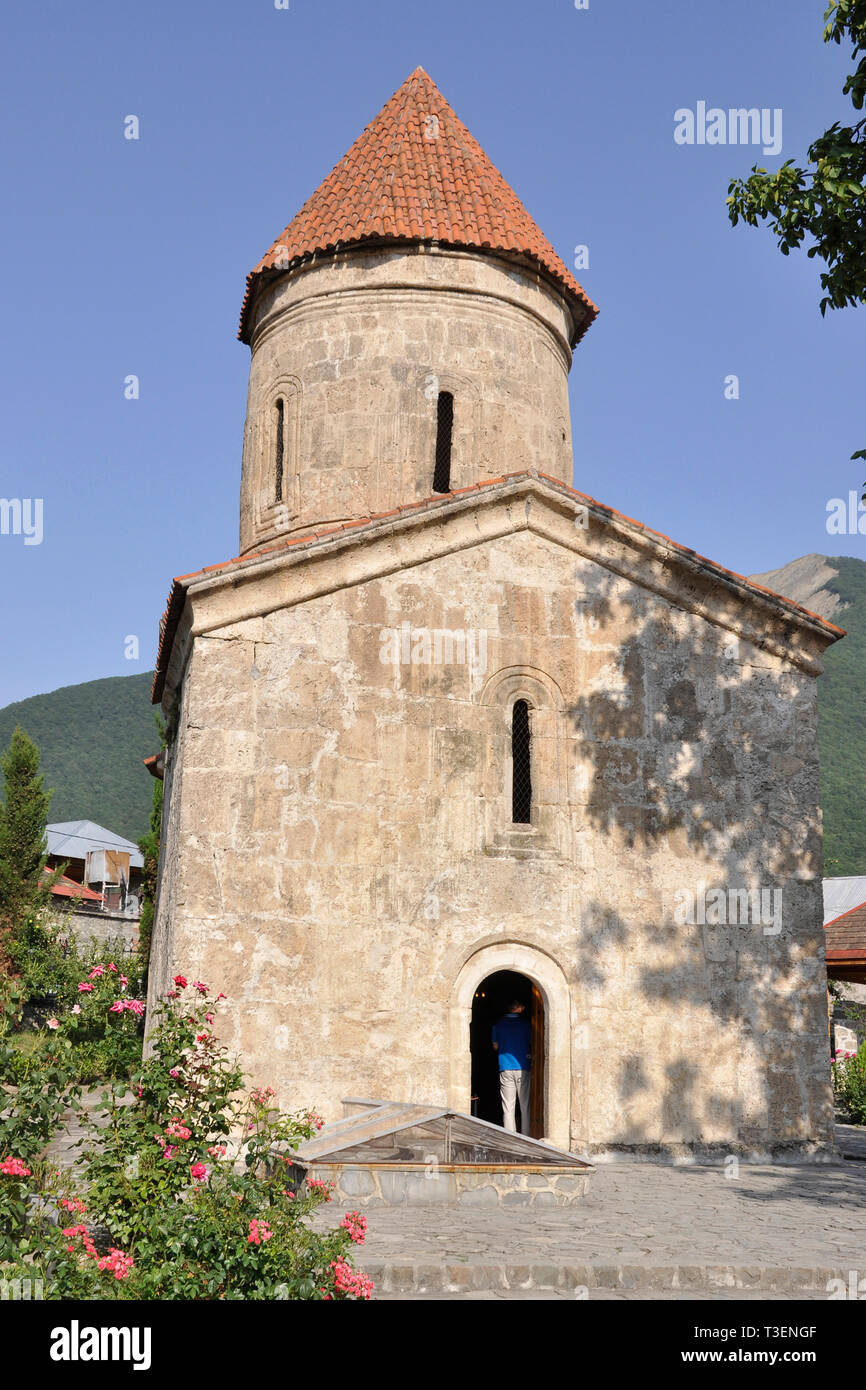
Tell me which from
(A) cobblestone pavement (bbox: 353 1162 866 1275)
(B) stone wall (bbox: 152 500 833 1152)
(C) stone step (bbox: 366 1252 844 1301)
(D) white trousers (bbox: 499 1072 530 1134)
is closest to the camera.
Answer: (C) stone step (bbox: 366 1252 844 1301)

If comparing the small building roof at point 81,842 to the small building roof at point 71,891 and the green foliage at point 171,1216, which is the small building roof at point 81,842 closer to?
the small building roof at point 71,891

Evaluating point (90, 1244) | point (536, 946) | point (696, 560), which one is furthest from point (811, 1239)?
point (696, 560)

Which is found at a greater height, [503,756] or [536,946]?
[503,756]

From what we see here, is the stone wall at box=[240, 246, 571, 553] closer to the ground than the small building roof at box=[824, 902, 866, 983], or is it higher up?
higher up

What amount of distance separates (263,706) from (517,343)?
5692 millimetres

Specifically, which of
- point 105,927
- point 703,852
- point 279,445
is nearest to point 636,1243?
point 703,852

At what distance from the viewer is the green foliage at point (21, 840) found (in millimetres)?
20219

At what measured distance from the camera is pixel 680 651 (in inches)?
411

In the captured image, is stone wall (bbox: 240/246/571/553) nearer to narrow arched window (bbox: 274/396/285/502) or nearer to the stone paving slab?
narrow arched window (bbox: 274/396/285/502)

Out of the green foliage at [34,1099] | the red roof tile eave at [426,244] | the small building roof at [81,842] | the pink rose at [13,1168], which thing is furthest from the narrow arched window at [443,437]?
the small building roof at [81,842]

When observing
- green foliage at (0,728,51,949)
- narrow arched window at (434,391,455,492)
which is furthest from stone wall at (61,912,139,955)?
narrow arched window at (434,391,455,492)

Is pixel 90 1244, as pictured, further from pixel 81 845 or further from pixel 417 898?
pixel 81 845

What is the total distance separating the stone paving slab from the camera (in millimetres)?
5617

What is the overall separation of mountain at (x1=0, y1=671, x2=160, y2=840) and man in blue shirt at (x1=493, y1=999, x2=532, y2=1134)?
45.6 meters
